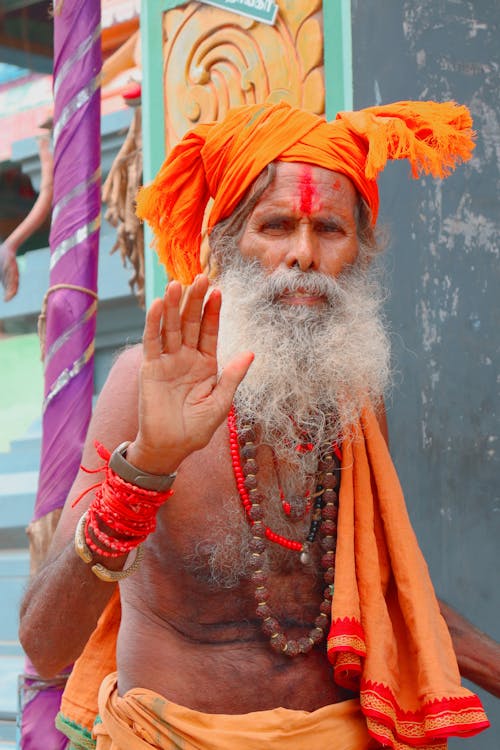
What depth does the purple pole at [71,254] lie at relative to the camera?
299 centimetres

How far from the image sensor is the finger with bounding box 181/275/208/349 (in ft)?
6.31

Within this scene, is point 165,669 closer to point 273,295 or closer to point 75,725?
point 75,725

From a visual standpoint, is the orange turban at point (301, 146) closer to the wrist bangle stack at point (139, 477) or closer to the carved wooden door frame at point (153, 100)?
the wrist bangle stack at point (139, 477)

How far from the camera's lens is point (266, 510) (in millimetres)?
2432

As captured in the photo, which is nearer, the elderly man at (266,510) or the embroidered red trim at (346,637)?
the elderly man at (266,510)

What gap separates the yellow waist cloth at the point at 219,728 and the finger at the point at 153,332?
775 mm

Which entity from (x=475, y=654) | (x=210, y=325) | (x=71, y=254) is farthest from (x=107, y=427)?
(x=475, y=654)

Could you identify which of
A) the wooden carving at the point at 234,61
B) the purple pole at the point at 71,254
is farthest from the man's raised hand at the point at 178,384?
the wooden carving at the point at 234,61

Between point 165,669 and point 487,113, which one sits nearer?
point 165,669

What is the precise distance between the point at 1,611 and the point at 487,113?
3591 mm

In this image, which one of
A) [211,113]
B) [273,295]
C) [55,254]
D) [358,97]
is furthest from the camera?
[211,113]

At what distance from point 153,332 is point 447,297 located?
1.55m

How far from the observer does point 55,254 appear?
3.10 metres

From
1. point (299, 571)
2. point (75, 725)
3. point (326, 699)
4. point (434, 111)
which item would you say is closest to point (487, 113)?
point (434, 111)
